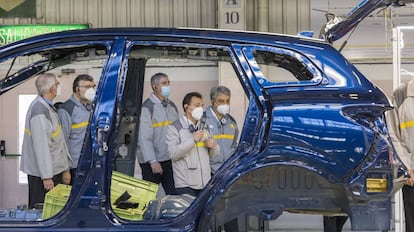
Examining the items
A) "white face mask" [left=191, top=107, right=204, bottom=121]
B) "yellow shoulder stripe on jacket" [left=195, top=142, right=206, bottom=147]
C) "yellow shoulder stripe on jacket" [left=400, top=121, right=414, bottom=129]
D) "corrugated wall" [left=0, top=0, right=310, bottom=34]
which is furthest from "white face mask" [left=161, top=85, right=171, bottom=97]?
"corrugated wall" [left=0, top=0, right=310, bottom=34]

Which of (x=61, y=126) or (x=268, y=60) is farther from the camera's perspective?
(x=61, y=126)

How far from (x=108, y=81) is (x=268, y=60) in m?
0.88

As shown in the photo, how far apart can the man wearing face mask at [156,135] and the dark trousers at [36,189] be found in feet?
1.69

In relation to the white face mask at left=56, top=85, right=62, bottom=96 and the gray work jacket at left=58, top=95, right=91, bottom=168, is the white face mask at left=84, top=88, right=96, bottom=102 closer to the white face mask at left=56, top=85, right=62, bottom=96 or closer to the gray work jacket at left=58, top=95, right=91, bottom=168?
the gray work jacket at left=58, top=95, right=91, bottom=168

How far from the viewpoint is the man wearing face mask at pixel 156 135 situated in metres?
4.06

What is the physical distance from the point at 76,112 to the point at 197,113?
2.79 ft

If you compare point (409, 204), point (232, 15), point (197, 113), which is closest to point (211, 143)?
point (197, 113)

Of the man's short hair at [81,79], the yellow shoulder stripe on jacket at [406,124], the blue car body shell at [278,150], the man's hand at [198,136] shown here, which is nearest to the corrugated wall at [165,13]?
the yellow shoulder stripe on jacket at [406,124]

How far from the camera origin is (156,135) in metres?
4.23

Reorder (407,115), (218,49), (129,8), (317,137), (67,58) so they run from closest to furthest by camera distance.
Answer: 1. (317,137)
2. (218,49)
3. (67,58)
4. (407,115)
5. (129,8)

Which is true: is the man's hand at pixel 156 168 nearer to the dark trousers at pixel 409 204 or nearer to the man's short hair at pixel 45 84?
the man's short hair at pixel 45 84

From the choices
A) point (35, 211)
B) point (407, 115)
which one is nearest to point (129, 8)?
point (407, 115)

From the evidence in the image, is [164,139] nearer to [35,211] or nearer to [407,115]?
[35,211]

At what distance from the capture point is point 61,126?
14.1 ft
